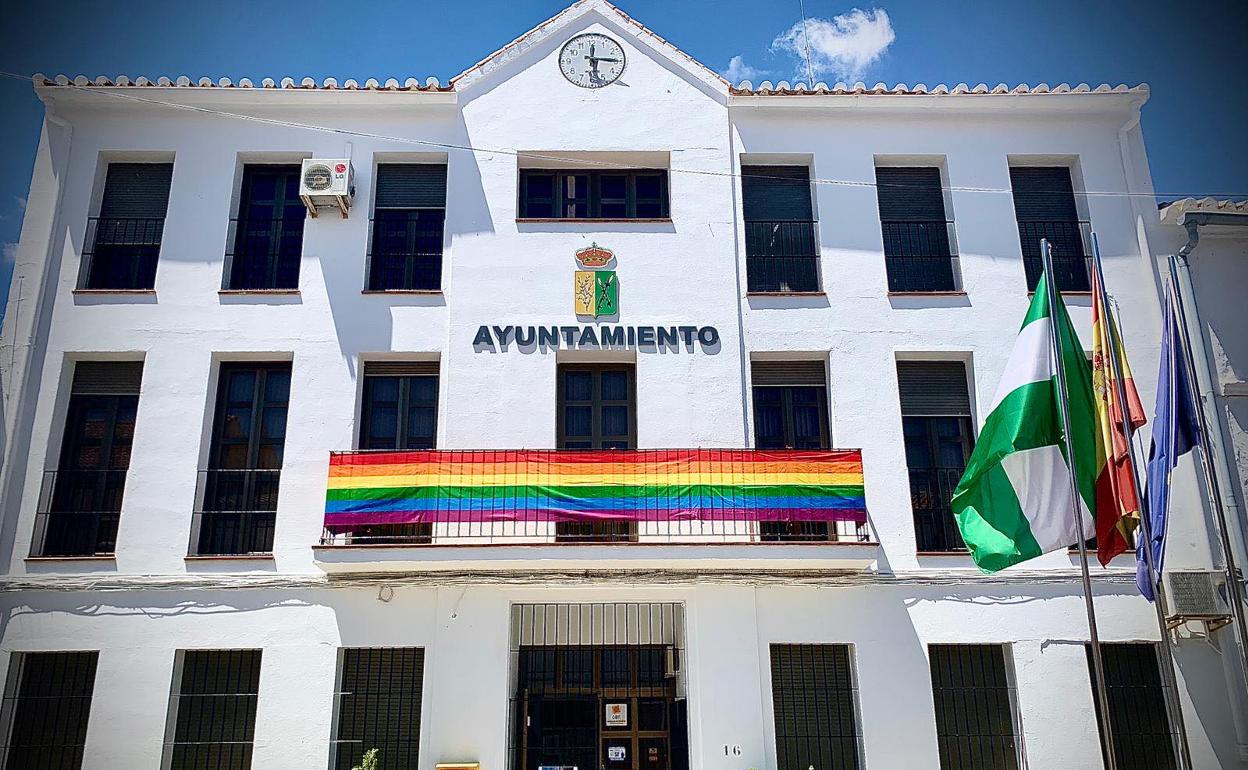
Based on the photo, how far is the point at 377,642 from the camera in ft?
40.3

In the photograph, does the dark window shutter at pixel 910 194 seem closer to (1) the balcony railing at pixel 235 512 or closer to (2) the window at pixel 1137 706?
(2) the window at pixel 1137 706

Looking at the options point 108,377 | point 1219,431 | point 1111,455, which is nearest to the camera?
point 1111,455

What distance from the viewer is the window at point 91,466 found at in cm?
1284

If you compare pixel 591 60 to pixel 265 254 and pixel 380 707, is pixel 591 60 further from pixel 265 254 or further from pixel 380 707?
pixel 380 707

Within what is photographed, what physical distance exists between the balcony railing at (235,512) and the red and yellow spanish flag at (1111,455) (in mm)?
9281

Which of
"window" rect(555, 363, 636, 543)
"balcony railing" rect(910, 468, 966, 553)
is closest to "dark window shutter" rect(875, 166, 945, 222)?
"balcony railing" rect(910, 468, 966, 553)

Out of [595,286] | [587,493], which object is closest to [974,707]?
[587,493]

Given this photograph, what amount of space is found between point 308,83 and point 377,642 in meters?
7.40

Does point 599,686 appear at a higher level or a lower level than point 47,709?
higher

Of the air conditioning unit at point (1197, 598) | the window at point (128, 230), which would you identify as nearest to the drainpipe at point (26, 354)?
the window at point (128, 230)

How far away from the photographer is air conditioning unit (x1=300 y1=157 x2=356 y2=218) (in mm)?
13492

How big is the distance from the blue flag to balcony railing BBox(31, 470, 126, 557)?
11.5 metres

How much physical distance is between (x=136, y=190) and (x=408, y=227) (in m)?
3.71

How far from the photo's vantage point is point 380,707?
40.5 ft
